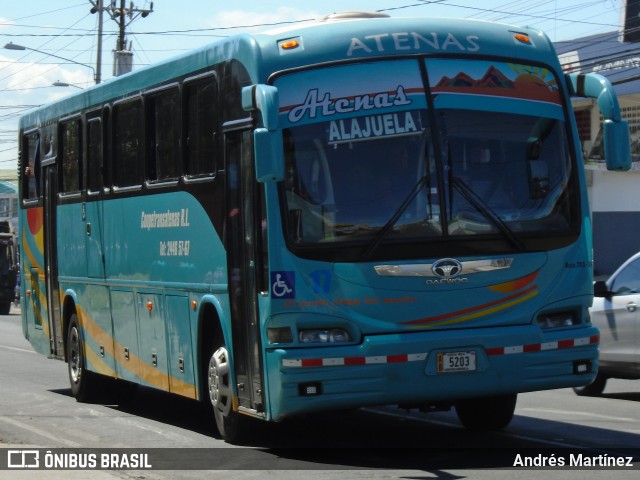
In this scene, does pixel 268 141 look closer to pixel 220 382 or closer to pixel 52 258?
pixel 220 382

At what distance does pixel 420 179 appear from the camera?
9.73m

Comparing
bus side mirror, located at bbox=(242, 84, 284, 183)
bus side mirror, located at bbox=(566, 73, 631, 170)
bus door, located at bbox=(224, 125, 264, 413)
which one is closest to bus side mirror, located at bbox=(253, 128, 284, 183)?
bus side mirror, located at bbox=(242, 84, 284, 183)

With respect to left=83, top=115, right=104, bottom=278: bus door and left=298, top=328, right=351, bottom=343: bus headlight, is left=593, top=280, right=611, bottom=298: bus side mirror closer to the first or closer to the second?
left=83, top=115, right=104, bottom=278: bus door

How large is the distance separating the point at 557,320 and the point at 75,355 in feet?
25.1

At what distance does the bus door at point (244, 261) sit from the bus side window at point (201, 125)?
0.45 m

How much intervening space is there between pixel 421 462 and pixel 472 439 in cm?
149

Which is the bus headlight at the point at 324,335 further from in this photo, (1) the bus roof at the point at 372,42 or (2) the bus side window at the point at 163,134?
(2) the bus side window at the point at 163,134

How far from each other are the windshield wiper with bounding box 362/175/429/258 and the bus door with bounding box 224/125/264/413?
0.90m

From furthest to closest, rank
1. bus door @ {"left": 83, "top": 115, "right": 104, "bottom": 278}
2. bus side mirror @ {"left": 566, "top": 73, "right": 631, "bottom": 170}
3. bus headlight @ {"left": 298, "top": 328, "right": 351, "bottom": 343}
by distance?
bus door @ {"left": 83, "top": 115, "right": 104, "bottom": 278} → bus side mirror @ {"left": 566, "top": 73, "right": 631, "bottom": 170} → bus headlight @ {"left": 298, "top": 328, "right": 351, "bottom": 343}

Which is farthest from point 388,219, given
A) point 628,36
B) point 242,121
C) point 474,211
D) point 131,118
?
point 628,36

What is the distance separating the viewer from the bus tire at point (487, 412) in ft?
37.5

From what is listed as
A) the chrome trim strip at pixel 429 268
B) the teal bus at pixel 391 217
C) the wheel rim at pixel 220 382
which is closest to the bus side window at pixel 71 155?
the teal bus at pixel 391 217

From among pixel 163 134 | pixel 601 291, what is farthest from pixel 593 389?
pixel 163 134

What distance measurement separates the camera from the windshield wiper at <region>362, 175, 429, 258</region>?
957cm
